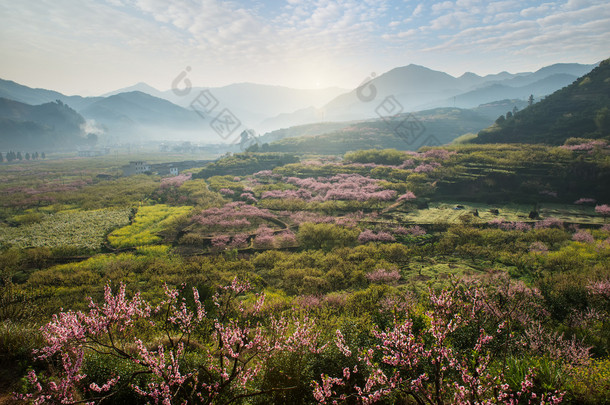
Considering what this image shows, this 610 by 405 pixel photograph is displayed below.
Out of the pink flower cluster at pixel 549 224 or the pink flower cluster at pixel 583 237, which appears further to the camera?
the pink flower cluster at pixel 549 224

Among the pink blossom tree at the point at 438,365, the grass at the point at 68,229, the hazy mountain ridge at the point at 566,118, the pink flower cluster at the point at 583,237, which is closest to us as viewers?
the pink blossom tree at the point at 438,365

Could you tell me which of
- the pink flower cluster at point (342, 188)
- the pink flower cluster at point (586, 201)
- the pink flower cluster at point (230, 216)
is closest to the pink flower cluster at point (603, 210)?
the pink flower cluster at point (586, 201)

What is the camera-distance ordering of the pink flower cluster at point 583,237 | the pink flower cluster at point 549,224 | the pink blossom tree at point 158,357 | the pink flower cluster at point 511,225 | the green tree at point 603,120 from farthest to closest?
the green tree at point 603,120, the pink flower cluster at point 511,225, the pink flower cluster at point 549,224, the pink flower cluster at point 583,237, the pink blossom tree at point 158,357

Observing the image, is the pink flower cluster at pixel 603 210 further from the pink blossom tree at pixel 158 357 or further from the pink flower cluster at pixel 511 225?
the pink blossom tree at pixel 158 357

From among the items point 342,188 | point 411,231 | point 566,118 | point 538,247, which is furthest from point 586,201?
point 566,118

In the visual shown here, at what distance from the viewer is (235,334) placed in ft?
20.8

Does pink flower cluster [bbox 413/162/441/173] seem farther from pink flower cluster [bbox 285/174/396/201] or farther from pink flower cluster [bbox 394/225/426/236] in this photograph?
pink flower cluster [bbox 394/225/426/236]

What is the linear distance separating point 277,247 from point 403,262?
10.4 metres

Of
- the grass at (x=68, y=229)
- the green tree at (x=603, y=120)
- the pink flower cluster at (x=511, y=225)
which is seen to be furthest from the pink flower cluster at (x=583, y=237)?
the grass at (x=68, y=229)

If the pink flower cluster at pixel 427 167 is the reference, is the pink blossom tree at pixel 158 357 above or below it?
below

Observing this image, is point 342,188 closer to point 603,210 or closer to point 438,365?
point 603,210

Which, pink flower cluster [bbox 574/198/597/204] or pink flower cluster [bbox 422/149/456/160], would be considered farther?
pink flower cluster [bbox 422/149/456/160]

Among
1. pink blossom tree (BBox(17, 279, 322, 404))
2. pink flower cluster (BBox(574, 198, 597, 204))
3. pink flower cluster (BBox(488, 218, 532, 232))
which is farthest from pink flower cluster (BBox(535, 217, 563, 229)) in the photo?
pink blossom tree (BBox(17, 279, 322, 404))

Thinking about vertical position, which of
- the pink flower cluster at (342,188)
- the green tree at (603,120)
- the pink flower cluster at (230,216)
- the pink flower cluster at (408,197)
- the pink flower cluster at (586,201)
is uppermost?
the green tree at (603,120)
